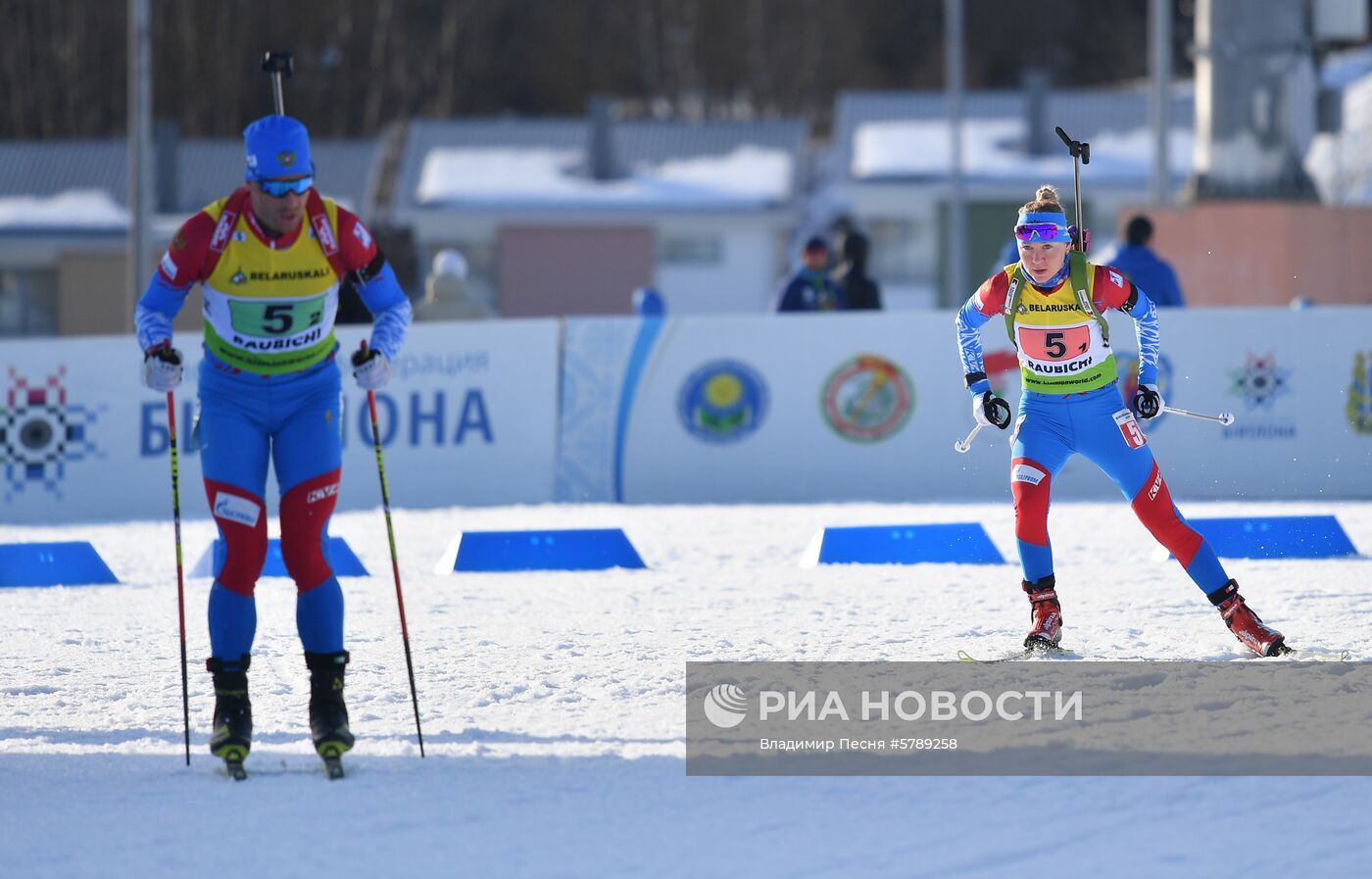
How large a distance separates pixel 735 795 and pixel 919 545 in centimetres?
519

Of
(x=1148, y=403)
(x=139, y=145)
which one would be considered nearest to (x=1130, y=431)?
(x=1148, y=403)

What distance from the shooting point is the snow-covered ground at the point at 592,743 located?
4.68m

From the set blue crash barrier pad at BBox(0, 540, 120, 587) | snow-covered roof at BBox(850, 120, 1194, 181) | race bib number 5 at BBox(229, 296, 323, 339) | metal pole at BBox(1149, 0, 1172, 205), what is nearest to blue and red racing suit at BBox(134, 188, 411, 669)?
race bib number 5 at BBox(229, 296, 323, 339)

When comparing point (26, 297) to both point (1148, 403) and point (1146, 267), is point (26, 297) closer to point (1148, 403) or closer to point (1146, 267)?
point (1146, 267)

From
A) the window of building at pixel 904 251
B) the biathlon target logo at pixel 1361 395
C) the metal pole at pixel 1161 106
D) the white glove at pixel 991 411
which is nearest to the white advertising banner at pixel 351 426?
the biathlon target logo at pixel 1361 395

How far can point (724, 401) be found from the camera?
44.5 ft

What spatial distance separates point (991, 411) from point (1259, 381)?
627 cm

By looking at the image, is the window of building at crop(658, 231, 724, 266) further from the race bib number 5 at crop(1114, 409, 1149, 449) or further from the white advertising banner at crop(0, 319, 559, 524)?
the race bib number 5 at crop(1114, 409, 1149, 449)

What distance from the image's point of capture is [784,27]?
2229 inches

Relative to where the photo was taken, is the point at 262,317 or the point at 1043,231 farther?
the point at 1043,231

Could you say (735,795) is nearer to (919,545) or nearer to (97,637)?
(97,637)

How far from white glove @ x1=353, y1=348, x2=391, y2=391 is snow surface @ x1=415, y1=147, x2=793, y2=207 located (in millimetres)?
32175

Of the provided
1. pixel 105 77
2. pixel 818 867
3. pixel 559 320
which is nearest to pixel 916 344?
pixel 559 320

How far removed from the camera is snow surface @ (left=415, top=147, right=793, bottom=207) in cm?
3812
